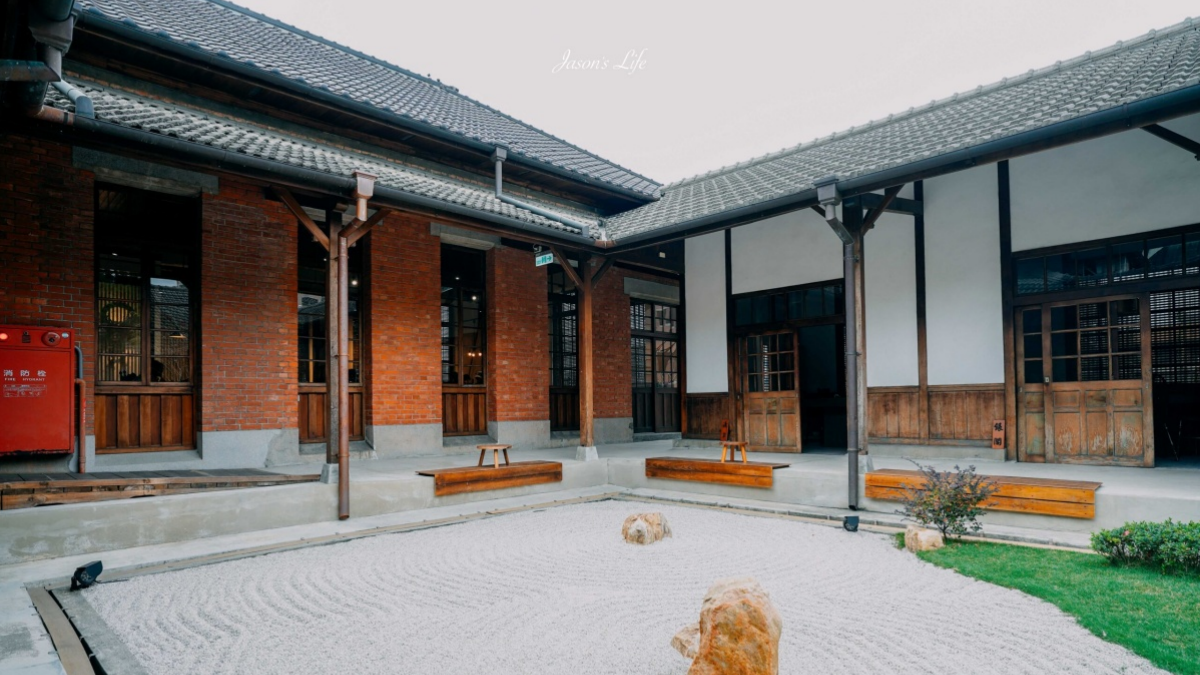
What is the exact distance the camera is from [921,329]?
788 centimetres

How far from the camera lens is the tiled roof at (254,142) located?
507 centimetres

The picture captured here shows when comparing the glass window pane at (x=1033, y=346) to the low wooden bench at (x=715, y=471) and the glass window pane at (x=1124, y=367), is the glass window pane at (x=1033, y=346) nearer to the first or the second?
the glass window pane at (x=1124, y=367)

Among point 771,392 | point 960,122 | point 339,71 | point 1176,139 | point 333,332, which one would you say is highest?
point 339,71

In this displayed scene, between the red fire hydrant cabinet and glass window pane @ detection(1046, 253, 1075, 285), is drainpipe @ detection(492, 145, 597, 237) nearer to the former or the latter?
the red fire hydrant cabinet

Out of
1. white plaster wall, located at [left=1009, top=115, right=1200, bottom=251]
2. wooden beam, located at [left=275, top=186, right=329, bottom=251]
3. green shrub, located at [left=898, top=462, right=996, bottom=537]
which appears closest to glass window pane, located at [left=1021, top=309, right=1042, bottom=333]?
white plaster wall, located at [left=1009, top=115, right=1200, bottom=251]

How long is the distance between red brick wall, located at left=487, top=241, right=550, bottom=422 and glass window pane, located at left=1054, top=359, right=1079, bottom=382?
629 cm

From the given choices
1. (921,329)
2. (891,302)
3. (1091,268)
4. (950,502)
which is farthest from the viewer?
(891,302)

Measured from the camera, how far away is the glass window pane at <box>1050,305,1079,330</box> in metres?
7.05

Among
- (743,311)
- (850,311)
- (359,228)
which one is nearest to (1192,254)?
(850,311)

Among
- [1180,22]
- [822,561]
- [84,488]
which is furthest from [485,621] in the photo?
[1180,22]

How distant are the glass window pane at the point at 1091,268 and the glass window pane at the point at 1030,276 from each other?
31 cm

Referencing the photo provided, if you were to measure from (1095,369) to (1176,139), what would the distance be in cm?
228

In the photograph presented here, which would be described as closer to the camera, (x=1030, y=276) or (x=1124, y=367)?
(x=1124, y=367)

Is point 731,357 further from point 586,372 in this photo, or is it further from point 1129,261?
point 1129,261
